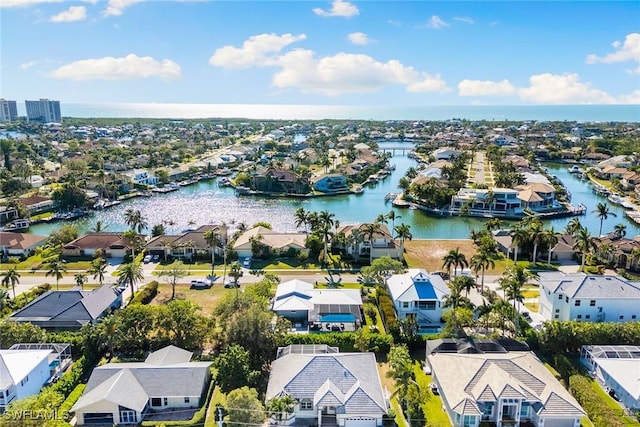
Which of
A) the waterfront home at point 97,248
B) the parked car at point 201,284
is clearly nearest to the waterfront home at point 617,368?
the parked car at point 201,284

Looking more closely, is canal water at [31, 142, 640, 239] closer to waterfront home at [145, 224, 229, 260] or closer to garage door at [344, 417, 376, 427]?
waterfront home at [145, 224, 229, 260]

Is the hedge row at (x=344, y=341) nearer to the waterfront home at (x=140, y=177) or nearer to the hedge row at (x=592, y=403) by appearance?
the hedge row at (x=592, y=403)

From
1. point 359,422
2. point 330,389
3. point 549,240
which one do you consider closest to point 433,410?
point 359,422

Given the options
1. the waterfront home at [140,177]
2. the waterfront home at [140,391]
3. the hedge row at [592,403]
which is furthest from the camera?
the waterfront home at [140,177]

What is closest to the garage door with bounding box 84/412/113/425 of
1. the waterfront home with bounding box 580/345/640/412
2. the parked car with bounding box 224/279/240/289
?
the parked car with bounding box 224/279/240/289

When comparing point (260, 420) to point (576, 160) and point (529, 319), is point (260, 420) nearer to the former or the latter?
point (529, 319)
